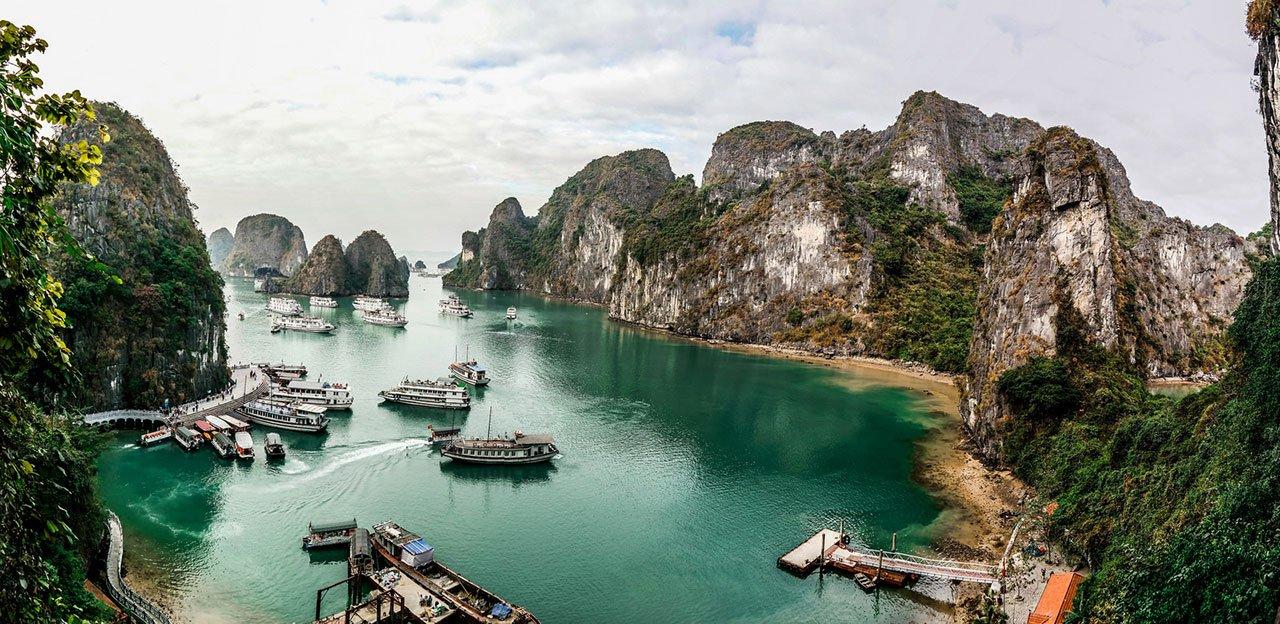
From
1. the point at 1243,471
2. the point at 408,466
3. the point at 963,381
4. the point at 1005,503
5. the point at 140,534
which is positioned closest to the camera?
the point at 1243,471

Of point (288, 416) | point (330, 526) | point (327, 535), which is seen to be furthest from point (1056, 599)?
point (288, 416)

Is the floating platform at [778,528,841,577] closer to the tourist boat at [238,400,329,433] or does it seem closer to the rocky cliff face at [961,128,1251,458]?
the rocky cliff face at [961,128,1251,458]

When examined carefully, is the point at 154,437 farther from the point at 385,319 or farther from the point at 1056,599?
the point at 385,319

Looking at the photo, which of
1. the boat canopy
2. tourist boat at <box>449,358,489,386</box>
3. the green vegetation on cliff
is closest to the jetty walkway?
tourist boat at <box>449,358,489,386</box>

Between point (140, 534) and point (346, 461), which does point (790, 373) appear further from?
point (140, 534)

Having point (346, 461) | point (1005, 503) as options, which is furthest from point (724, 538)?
point (346, 461)

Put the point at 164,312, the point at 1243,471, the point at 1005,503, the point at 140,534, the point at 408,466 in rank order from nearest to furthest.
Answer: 1. the point at 1243,471
2. the point at 140,534
3. the point at 1005,503
4. the point at 408,466
5. the point at 164,312
